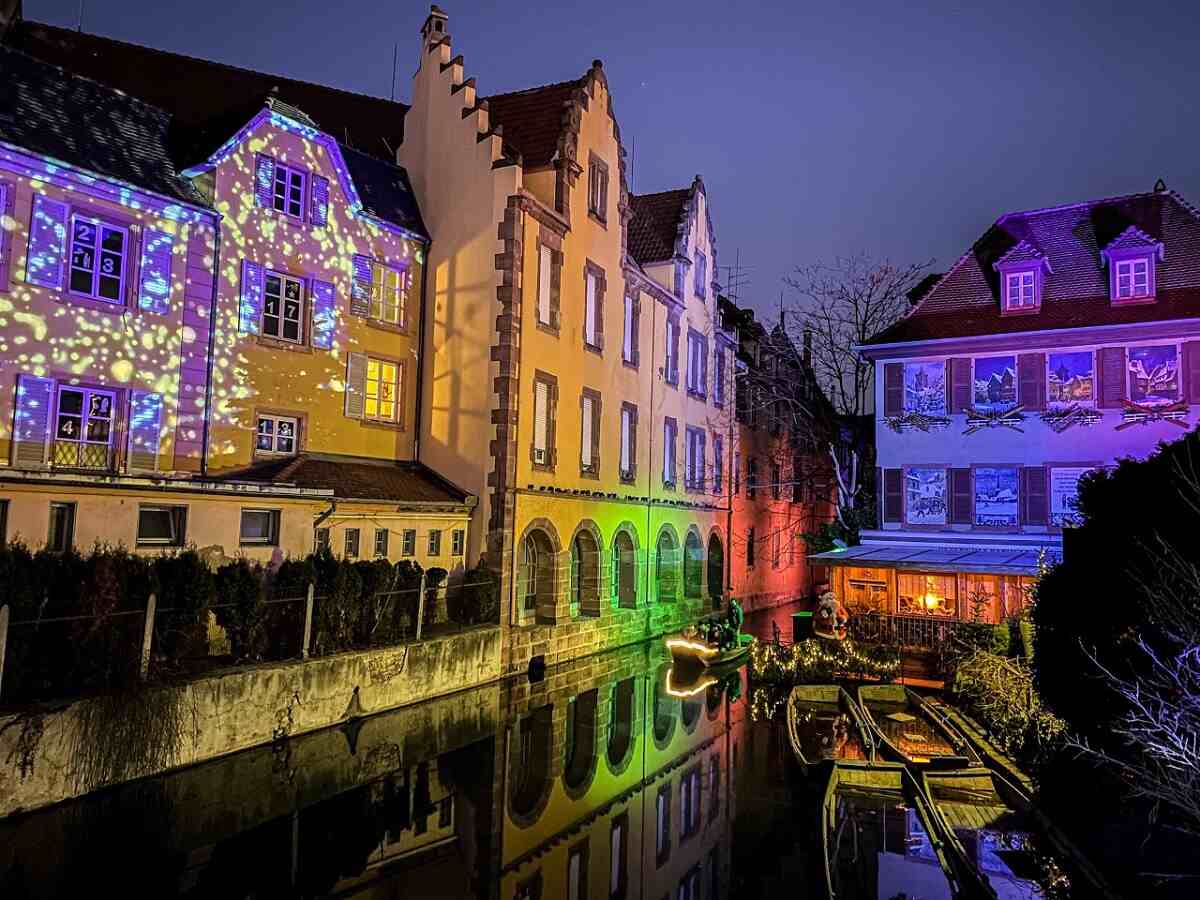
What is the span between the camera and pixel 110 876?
413 inches

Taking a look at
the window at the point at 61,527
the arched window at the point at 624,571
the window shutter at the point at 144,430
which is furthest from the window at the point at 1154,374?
the window at the point at 61,527

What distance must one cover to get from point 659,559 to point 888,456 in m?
8.89

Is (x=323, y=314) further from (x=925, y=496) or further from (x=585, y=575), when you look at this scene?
(x=925, y=496)

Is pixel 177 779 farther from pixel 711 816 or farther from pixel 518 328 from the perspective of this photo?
pixel 518 328

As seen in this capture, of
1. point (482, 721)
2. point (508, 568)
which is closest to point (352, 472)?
point (508, 568)

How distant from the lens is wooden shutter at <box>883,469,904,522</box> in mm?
30672

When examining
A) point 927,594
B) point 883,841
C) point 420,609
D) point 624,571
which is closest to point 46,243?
point 420,609

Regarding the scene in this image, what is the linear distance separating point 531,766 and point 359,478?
30.8ft

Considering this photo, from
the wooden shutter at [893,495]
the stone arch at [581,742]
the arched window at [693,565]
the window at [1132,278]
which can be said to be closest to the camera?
the stone arch at [581,742]

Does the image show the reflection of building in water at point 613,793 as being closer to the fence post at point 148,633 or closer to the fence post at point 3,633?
the fence post at point 148,633

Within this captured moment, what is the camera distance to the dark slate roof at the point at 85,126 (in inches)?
724

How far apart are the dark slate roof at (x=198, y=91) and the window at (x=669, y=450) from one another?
1368 centimetres

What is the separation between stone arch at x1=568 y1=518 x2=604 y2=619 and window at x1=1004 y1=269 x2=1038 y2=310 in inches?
578

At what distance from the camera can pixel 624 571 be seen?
32.2 meters
